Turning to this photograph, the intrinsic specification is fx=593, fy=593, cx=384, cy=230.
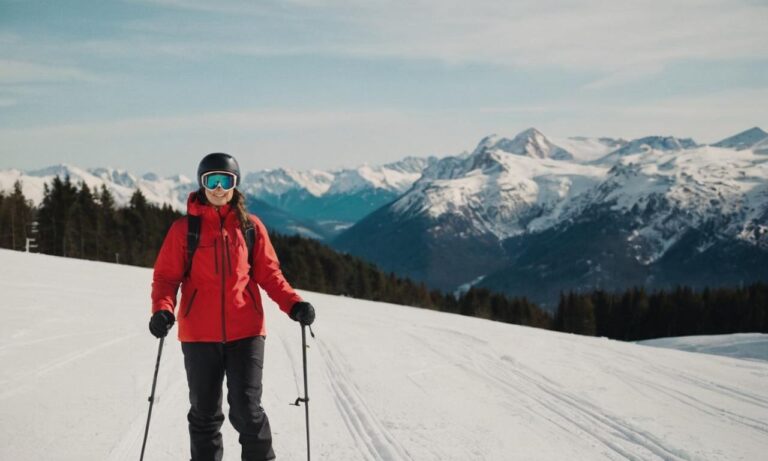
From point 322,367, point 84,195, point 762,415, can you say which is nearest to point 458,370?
point 322,367

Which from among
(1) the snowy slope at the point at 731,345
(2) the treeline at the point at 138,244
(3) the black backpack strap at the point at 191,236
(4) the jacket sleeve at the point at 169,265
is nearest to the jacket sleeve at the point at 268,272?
(3) the black backpack strap at the point at 191,236

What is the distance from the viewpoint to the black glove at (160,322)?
5.20 meters

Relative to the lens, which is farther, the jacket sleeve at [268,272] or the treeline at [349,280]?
the treeline at [349,280]

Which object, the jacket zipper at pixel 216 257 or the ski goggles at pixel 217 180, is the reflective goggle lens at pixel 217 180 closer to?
the ski goggles at pixel 217 180

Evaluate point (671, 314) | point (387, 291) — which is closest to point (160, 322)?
point (387, 291)

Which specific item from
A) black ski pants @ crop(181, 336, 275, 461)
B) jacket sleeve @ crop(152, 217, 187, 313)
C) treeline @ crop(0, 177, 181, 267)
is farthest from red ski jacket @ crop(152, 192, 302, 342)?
treeline @ crop(0, 177, 181, 267)

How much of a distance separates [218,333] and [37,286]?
19144 mm

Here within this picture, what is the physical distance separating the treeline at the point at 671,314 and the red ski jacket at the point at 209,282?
8094 cm

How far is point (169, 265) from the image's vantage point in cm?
523

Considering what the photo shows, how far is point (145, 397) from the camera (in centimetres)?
836

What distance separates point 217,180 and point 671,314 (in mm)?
84655

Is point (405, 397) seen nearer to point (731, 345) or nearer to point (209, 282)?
point (209, 282)

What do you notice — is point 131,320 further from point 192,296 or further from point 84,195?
point 84,195

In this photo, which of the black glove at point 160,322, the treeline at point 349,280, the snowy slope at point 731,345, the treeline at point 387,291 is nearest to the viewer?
the black glove at point 160,322
